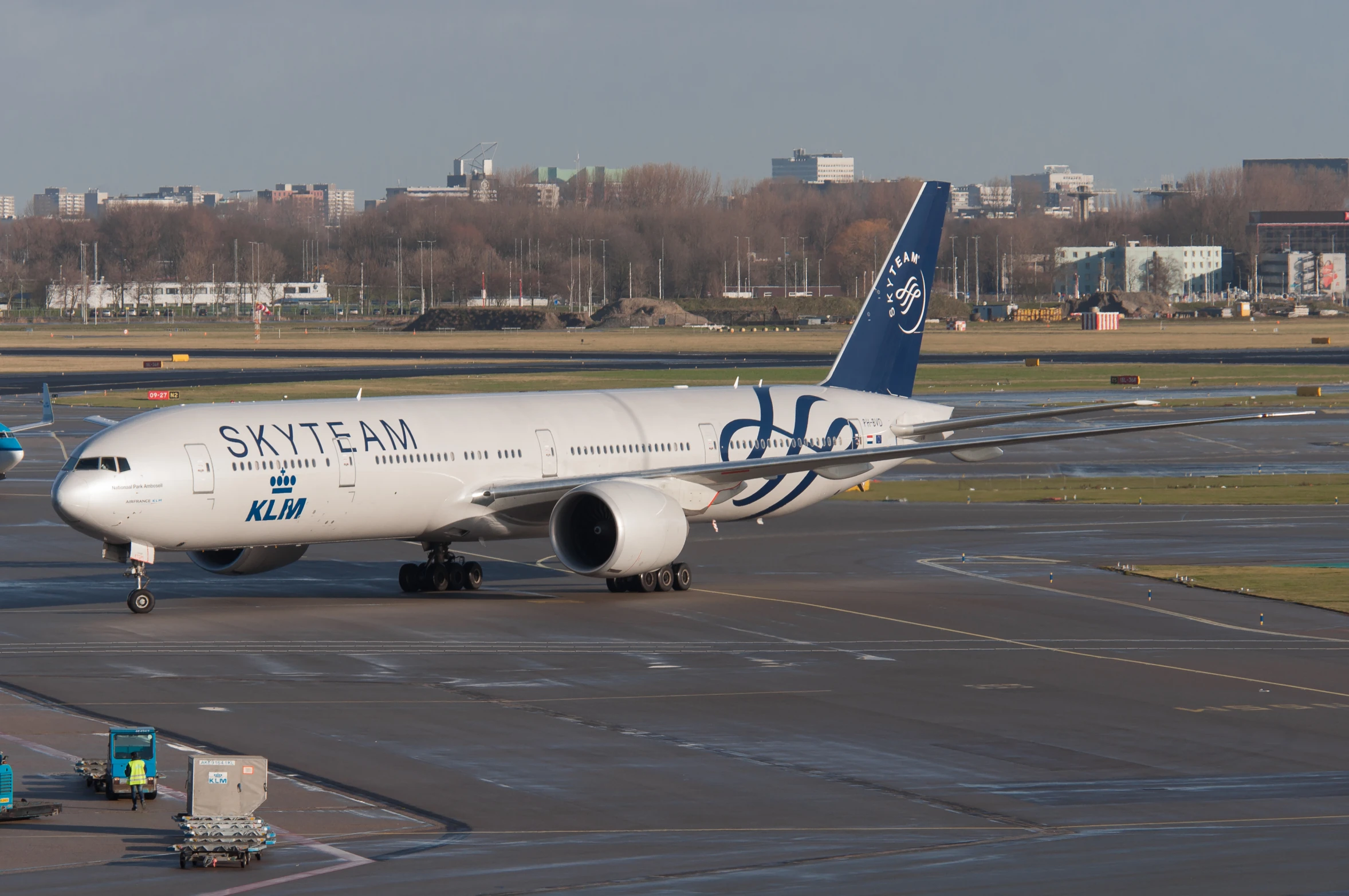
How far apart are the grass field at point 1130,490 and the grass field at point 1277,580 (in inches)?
538

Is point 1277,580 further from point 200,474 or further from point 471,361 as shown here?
point 471,361

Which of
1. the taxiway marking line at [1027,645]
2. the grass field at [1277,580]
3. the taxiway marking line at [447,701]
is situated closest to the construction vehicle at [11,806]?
the taxiway marking line at [447,701]

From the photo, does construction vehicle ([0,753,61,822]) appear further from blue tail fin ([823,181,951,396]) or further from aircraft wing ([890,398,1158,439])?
blue tail fin ([823,181,951,396])

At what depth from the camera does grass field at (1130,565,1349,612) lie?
128 ft

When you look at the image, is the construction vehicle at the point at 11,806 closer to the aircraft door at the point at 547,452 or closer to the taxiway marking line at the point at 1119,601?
the aircraft door at the point at 547,452

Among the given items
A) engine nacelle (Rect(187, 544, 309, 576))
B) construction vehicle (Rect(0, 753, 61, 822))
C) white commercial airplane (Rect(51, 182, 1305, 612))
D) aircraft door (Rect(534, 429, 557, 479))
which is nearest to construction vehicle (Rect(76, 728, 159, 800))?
construction vehicle (Rect(0, 753, 61, 822))

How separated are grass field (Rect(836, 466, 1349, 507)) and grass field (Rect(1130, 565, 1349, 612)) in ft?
44.8

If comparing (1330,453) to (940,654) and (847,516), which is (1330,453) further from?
(940,654)

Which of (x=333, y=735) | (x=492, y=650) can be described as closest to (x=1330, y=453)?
(x=492, y=650)

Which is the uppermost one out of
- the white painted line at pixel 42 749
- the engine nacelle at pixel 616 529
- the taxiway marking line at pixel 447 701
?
the engine nacelle at pixel 616 529

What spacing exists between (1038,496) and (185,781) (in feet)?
136

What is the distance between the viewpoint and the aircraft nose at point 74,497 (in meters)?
35.8

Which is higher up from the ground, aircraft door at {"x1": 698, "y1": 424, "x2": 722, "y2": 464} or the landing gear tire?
aircraft door at {"x1": 698, "y1": 424, "x2": 722, "y2": 464}

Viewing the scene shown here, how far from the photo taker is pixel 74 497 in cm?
3578
